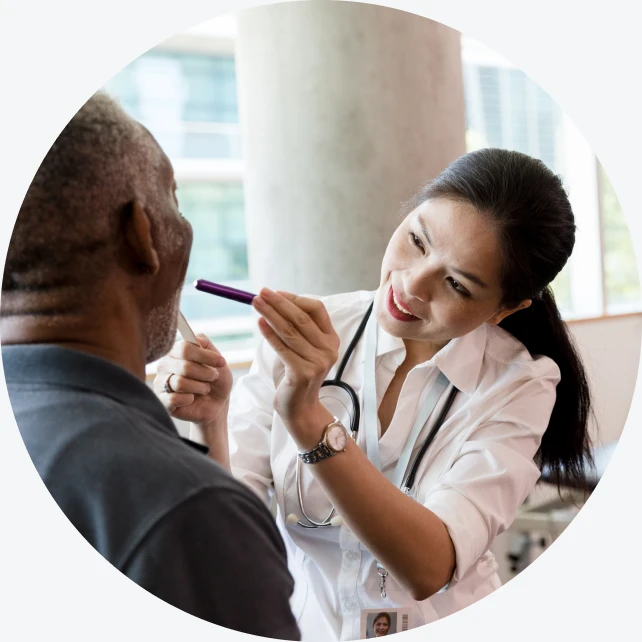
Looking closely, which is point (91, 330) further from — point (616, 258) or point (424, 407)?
point (616, 258)

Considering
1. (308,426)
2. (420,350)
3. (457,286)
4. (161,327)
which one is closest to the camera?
(161,327)

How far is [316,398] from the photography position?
2.48 feet

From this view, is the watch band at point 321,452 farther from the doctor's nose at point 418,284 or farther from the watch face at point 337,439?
the doctor's nose at point 418,284

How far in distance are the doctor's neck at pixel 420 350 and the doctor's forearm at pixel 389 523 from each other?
206 millimetres

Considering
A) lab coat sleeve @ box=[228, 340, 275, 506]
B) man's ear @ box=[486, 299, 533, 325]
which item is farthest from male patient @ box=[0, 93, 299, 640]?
man's ear @ box=[486, 299, 533, 325]

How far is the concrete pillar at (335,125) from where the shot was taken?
93 cm

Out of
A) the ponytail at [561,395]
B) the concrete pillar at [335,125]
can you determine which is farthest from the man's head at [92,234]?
the ponytail at [561,395]

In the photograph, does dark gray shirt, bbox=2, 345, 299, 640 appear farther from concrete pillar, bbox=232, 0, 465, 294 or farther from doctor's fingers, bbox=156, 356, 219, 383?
concrete pillar, bbox=232, 0, 465, 294

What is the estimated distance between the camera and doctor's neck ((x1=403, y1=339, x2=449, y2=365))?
94 centimetres

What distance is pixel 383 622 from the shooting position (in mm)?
844

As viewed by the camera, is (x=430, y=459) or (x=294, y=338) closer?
(x=294, y=338)

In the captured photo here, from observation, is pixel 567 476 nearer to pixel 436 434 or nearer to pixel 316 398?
pixel 436 434

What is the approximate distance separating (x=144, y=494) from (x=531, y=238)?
→ 57cm

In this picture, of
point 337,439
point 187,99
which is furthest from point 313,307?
point 187,99
